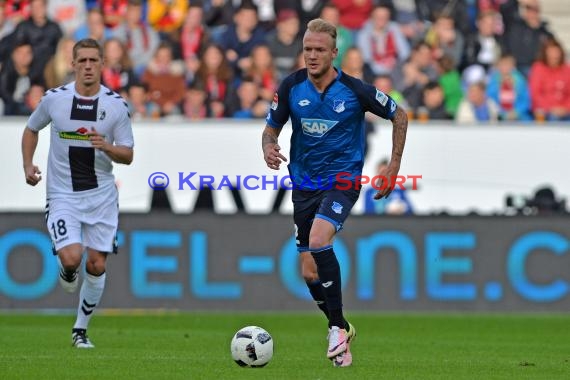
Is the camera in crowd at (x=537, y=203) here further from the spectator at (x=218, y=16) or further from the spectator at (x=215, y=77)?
the spectator at (x=218, y=16)

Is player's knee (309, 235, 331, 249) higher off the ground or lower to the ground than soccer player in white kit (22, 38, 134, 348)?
lower

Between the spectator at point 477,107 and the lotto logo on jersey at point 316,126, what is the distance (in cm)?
1036

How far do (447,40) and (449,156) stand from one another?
2.23m

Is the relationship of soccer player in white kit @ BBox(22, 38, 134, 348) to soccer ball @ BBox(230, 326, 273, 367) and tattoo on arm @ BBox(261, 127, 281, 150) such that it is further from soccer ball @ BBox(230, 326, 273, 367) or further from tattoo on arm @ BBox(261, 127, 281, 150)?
soccer ball @ BBox(230, 326, 273, 367)

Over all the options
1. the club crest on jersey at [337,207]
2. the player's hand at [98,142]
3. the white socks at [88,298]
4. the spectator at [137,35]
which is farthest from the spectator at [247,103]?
the club crest on jersey at [337,207]

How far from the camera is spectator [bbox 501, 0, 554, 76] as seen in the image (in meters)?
20.0

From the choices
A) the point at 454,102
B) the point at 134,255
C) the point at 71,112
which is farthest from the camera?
the point at 454,102

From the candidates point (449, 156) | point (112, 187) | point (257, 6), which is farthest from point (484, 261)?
point (112, 187)

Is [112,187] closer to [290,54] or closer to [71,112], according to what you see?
[71,112]

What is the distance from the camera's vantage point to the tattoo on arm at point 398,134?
8.80 meters

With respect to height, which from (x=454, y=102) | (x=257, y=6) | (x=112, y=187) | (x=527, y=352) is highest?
(x=257, y=6)

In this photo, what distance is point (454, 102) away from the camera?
63.4 feet

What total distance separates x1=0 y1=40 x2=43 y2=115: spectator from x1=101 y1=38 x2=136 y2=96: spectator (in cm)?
101

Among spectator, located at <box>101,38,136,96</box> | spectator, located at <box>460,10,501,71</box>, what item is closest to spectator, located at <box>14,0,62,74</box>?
spectator, located at <box>101,38,136,96</box>
